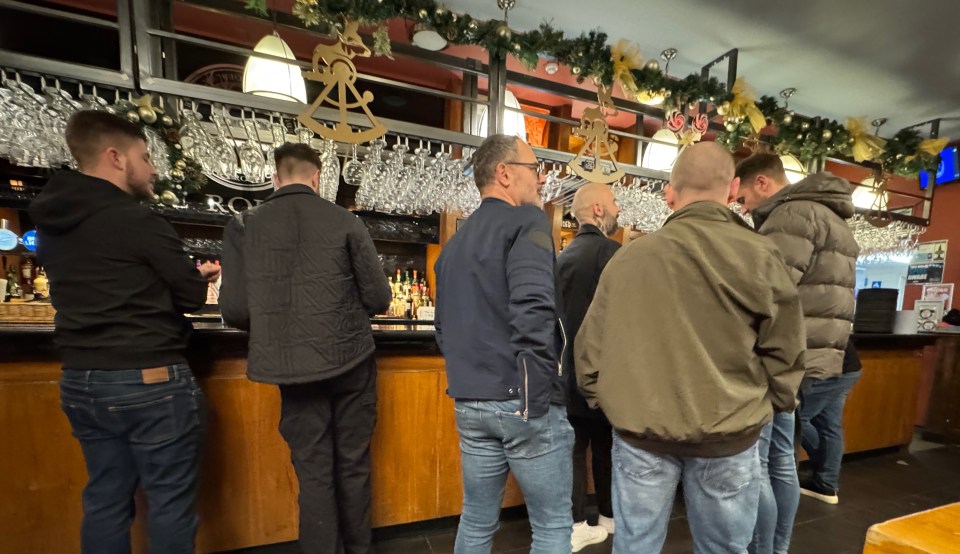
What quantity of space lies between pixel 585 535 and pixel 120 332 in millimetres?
2132

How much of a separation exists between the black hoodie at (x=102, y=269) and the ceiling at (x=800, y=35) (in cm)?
241

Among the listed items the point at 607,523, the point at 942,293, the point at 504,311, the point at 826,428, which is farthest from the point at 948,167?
the point at 504,311

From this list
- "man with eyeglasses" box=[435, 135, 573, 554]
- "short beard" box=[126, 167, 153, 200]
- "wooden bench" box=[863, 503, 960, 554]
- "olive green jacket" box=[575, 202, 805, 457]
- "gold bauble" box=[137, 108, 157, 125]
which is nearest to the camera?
"wooden bench" box=[863, 503, 960, 554]

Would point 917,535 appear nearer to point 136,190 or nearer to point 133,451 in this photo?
point 133,451

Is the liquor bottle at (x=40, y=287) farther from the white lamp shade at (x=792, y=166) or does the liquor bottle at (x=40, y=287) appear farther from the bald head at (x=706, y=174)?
the white lamp shade at (x=792, y=166)

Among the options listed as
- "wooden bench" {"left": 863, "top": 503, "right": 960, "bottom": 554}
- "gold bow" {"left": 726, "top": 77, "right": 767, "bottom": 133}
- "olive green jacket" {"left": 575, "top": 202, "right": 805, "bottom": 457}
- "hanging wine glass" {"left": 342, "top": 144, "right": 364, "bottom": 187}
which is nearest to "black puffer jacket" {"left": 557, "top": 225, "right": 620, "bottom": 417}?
"olive green jacket" {"left": 575, "top": 202, "right": 805, "bottom": 457}

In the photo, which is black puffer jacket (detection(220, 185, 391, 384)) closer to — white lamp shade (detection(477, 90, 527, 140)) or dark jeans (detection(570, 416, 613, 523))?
dark jeans (detection(570, 416, 613, 523))

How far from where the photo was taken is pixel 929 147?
3.42 m

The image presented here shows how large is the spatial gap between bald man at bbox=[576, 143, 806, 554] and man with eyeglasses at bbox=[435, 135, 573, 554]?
18cm

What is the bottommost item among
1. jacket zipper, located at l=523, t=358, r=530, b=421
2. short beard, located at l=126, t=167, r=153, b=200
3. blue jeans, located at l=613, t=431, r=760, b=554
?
blue jeans, located at l=613, t=431, r=760, b=554

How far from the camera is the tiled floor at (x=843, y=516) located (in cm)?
204

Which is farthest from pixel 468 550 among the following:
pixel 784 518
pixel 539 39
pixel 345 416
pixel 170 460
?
pixel 539 39

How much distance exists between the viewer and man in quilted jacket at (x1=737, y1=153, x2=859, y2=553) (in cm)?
159

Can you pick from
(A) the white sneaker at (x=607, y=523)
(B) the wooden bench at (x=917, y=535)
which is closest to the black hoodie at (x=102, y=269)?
(B) the wooden bench at (x=917, y=535)
